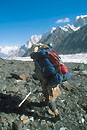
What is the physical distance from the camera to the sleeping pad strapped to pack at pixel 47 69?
15.1 ft

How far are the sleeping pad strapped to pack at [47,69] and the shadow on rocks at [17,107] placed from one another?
1.25 metres

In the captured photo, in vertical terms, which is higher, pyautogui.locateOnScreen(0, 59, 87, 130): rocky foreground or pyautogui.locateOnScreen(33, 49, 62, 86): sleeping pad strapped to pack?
pyautogui.locateOnScreen(33, 49, 62, 86): sleeping pad strapped to pack

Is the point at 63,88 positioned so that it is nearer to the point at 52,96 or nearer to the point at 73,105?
the point at 73,105

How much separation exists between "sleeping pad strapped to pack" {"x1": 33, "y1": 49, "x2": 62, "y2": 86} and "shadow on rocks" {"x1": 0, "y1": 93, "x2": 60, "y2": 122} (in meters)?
1.25

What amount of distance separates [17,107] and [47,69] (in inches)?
78.2

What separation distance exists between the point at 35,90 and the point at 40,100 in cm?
110

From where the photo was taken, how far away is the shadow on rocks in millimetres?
5003

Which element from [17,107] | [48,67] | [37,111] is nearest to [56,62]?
[48,67]

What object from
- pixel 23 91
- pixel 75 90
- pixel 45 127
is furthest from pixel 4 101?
pixel 75 90

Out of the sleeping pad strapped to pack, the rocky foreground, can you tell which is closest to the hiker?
the sleeping pad strapped to pack

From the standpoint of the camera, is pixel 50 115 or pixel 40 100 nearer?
pixel 50 115

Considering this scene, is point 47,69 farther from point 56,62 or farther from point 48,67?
point 56,62

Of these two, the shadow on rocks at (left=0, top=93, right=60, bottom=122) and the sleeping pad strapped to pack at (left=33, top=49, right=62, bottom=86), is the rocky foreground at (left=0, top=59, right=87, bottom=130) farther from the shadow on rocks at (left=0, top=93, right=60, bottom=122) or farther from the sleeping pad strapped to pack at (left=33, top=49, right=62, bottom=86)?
the sleeping pad strapped to pack at (left=33, top=49, right=62, bottom=86)

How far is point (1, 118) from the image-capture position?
470 cm
